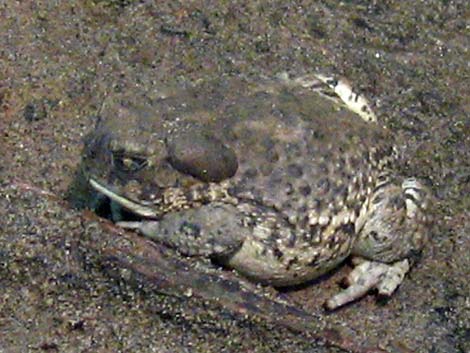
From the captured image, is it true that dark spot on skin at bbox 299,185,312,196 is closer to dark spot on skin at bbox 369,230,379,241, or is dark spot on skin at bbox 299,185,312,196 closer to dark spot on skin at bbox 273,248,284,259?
dark spot on skin at bbox 273,248,284,259

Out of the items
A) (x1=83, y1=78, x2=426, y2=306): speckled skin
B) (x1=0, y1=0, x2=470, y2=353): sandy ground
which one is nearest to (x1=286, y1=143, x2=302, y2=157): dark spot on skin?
(x1=83, y1=78, x2=426, y2=306): speckled skin

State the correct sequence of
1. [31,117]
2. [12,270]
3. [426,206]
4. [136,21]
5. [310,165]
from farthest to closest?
[136,21]
[31,117]
[426,206]
[310,165]
[12,270]

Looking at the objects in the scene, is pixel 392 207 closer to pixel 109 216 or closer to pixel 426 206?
pixel 426 206

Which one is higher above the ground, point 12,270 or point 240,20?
point 240,20

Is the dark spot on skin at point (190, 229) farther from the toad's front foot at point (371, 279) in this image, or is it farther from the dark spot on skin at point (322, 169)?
the toad's front foot at point (371, 279)

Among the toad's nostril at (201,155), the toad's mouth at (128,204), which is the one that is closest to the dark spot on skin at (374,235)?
the toad's nostril at (201,155)

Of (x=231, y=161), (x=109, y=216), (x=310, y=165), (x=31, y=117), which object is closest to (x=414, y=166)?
(x=310, y=165)

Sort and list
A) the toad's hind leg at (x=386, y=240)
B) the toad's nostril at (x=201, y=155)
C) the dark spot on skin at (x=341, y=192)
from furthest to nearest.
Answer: the toad's hind leg at (x=386, y=240) → the dark spot on skin at (x=341, y=192) → the toad's nostril at (x=201, y=155)
